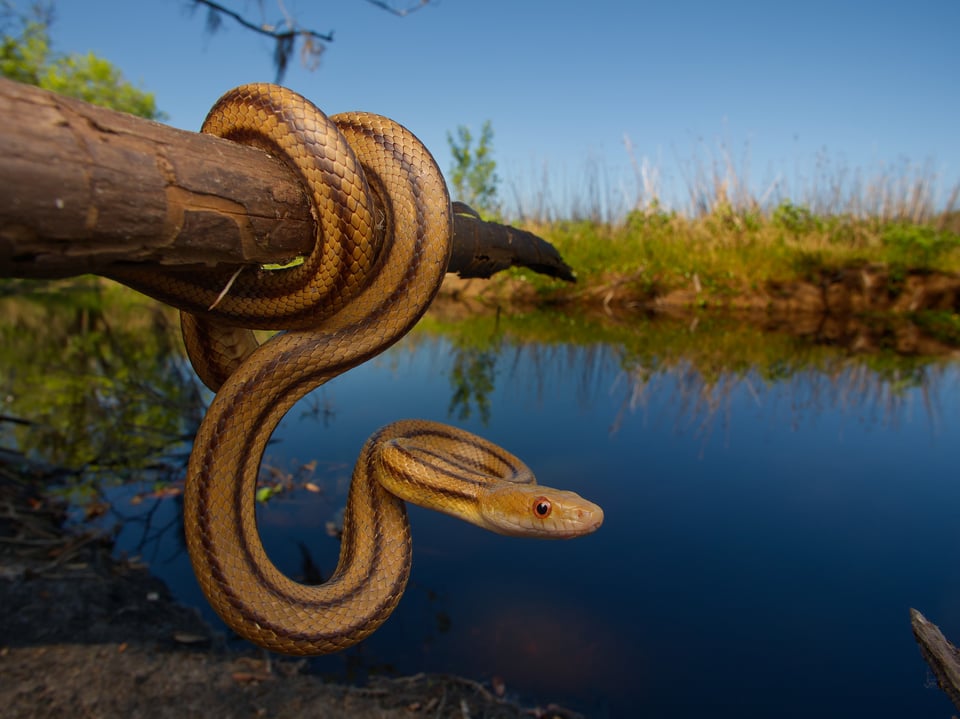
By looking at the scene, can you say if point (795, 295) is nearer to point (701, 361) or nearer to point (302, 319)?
point (701, 361)

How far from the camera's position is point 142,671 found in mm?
3004

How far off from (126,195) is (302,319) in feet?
1.48

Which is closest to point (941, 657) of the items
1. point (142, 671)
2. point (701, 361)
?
point (142, 671)

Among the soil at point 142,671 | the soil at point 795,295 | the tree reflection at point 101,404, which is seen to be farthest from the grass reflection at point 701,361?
the soil at point 142,671

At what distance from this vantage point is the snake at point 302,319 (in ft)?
3.77

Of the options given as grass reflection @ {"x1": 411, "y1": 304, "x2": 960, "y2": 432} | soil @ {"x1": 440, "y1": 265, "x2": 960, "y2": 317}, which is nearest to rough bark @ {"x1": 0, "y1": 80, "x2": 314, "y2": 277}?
grass reflection @ {"x1": 411, "y1": 304, "x2": 960, "y2": 432}

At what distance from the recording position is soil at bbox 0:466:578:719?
2.80 m

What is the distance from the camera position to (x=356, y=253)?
46.1 inches

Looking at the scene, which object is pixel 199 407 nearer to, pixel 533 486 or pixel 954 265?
pixel 533 486

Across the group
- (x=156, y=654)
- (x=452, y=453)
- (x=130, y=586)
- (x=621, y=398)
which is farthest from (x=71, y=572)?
(x=621, y=398)

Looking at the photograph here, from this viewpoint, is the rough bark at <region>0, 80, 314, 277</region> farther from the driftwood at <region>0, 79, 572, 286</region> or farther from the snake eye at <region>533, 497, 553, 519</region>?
the snake eye at <region>533, 497, 553, 519</region>

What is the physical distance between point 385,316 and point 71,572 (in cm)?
393

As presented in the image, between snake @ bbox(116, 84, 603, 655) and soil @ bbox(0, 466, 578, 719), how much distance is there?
1.87 metres

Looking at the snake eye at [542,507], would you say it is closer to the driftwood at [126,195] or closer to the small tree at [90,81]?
the driftwood at [126,195]
